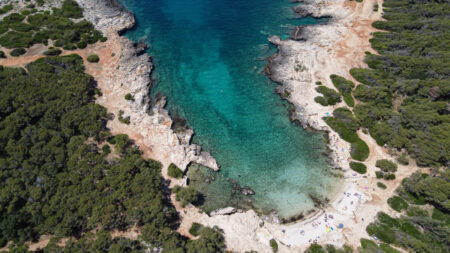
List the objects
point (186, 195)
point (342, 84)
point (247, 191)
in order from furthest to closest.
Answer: point (342, 84), point (247, 191), point (186, 195)

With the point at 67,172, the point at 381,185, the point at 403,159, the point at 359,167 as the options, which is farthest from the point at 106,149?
the point at 403,159

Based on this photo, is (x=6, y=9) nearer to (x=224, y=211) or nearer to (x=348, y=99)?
(x=224, y=211)

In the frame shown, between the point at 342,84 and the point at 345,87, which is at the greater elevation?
the point at 342,84

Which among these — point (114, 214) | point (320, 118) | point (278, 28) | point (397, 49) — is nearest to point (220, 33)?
point (278, 28)

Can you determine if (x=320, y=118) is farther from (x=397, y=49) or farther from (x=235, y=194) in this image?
(x=397, y=49)

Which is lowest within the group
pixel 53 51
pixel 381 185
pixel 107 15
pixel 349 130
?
pixel 381 185

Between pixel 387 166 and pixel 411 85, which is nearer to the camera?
pixel 387 166
